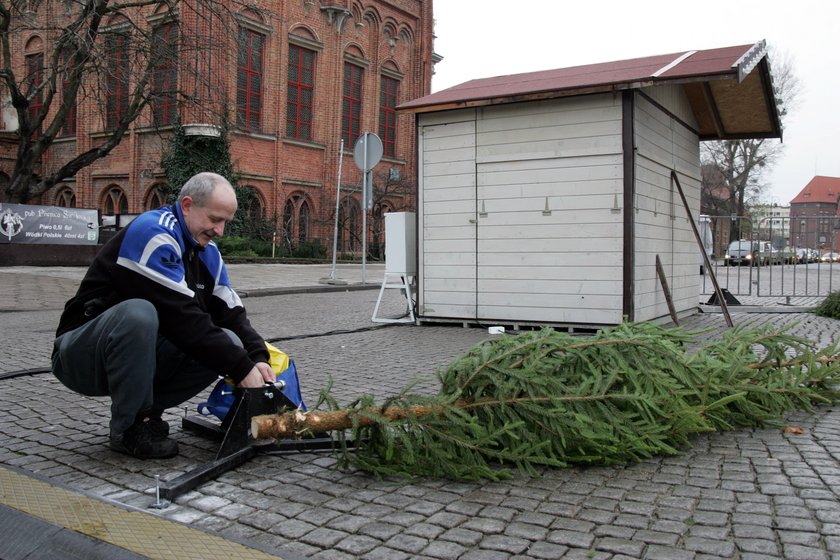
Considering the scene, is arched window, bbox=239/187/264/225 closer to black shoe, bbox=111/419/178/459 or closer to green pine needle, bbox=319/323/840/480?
black shoe, bbox=111/419/178/459

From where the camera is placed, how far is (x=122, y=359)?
3.28 meters

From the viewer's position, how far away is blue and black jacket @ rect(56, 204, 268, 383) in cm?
331

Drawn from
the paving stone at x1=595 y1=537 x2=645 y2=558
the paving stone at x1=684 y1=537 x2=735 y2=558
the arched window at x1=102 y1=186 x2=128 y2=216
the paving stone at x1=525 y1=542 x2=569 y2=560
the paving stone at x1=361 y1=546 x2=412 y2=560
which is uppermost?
the arched window at x1=102 y1=186 x2=128 y2=216

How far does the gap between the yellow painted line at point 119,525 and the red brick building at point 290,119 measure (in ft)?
77.5

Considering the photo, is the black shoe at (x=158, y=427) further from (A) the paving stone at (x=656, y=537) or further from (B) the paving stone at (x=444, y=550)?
(A) the paving stone at (x=656, y=537)

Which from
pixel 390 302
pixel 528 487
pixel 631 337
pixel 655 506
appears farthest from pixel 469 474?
pixel 390 302

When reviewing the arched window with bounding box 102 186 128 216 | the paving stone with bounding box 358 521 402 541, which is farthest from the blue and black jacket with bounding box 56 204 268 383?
the arched window with bounding box 102 186 128 216

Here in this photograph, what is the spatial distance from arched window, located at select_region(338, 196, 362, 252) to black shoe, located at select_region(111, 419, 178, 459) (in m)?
29.9

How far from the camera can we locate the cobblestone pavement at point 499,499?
2545 mm

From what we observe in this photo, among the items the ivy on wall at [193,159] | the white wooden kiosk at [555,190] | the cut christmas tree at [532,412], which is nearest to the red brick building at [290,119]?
the ivy on wall at [193,159]

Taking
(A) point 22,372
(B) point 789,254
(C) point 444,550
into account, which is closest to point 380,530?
(C) point 444,550

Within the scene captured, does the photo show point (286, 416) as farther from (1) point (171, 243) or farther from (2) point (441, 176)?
(2) point (441, 176)

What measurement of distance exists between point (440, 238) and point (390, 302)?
4841 mm

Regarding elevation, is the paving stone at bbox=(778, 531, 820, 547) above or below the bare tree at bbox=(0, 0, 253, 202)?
below
